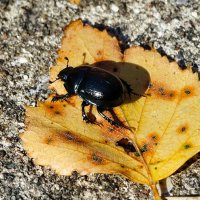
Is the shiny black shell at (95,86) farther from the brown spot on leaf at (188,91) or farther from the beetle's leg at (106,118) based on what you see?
the brown spot on leaf at (188,91)

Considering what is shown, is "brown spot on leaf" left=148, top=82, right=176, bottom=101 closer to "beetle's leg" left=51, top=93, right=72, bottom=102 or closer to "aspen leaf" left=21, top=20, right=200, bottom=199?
"aspen leaf" left=21, top=20, right=200, bottom=199

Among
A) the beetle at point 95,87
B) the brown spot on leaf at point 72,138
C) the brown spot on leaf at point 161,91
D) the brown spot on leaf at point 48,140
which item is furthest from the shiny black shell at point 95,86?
the brown spot on leaf at point 48,140

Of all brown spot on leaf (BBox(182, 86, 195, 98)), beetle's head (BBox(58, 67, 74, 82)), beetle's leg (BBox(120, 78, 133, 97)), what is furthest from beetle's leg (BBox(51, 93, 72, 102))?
brown spot on leaf (BBox(182, 86, 195, 98))

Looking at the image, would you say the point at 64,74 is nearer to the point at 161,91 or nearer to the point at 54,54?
the point at 54,54

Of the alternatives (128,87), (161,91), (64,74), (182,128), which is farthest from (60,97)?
(182,128)

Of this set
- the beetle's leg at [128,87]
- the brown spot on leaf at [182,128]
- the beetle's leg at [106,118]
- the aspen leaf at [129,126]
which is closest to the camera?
the aspen leaf at [129,126]

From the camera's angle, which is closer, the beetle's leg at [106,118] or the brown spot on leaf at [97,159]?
the brown spot on leaf at [97,159]
